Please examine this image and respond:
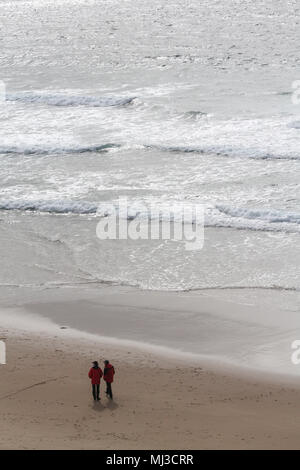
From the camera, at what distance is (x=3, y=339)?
47.7 feet

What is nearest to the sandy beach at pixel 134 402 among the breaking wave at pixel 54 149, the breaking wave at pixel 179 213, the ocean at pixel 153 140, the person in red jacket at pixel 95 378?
the person in red jacket at pixel 95 378

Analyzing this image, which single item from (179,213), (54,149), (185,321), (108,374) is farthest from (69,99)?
(108,374)

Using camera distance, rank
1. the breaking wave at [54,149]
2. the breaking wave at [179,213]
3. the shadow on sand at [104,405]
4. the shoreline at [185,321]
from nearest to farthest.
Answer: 1. the shadow on sand at [104,405]
2. the shoreline at [185,321]
3. the breaking wave at [179,213]
4. the breaking wave at [54,149]

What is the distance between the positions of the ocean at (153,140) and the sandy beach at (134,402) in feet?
9.29

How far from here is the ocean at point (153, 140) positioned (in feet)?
58.3

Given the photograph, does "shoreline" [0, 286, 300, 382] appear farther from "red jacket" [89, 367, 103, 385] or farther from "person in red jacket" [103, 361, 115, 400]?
"red jacket" [89, 367, 103, 385]

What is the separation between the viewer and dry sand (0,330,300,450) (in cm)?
1159

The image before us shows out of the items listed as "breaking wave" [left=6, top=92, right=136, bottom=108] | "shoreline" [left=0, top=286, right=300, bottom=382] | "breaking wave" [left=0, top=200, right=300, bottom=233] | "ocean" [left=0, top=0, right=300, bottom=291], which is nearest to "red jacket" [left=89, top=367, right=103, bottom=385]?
"shoreline" [left=0, top=286, right=300, bottom=382]

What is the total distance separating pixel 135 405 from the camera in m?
12.5

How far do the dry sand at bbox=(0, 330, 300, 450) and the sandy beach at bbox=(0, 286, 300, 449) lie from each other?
1 cm

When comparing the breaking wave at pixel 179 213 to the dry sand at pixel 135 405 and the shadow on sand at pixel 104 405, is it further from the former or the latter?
the shadow on sand at pixel 104 405

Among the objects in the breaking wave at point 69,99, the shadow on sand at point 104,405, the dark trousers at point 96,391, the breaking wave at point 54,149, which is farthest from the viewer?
the breaking wave at point 69,99

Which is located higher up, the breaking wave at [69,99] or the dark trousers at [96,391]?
the breaking wave at [69,99]
